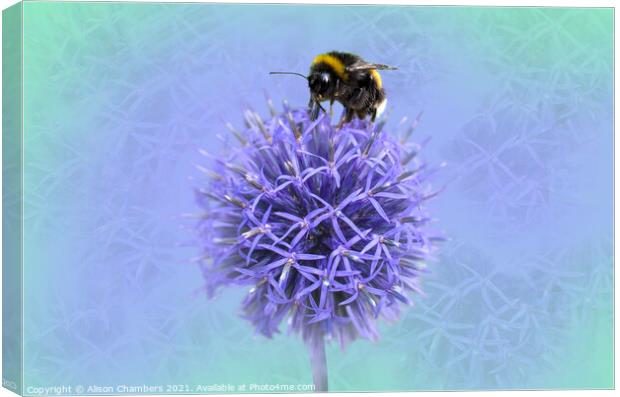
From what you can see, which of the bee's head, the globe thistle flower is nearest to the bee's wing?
the bee's head

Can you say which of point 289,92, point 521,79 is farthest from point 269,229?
point 521,79

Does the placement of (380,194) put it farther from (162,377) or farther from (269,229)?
(162,377)

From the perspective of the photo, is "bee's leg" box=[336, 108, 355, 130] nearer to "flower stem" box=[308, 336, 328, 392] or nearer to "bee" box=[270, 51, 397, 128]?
"bee" box=[270, 51, 397, 128]

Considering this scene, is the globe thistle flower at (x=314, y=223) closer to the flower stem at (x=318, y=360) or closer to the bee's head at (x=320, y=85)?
the flower stem at (x=318, y=360)

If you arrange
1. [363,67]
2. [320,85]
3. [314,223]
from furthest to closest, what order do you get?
1. [363,67]
2. [320,85]
3. [314,223]

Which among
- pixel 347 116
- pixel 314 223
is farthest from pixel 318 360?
pixel 347 116

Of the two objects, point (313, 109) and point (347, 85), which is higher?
point (347, 85)

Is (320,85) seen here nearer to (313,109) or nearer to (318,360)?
(313,109)
